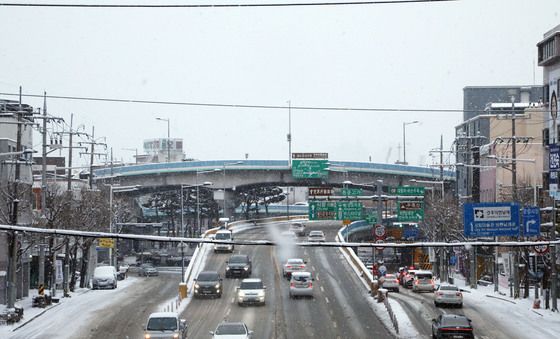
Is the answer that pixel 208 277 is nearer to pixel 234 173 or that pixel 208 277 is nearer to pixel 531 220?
pixel 531 220

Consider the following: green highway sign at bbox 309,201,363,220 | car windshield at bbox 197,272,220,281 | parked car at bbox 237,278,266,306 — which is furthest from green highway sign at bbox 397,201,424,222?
parked car at bbox 237,278,266,306

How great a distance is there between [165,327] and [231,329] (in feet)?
9.81

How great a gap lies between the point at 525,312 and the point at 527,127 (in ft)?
155

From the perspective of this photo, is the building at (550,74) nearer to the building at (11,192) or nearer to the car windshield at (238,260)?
the car windshield at (238,260)

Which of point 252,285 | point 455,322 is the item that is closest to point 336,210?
point 252,285

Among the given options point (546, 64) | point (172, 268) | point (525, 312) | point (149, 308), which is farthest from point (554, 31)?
point (172, 268)

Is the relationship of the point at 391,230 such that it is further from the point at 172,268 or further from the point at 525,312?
the point at 525,312

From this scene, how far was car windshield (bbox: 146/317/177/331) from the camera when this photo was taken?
36406 mm

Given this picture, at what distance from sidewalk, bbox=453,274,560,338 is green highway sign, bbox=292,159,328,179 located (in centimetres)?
4178

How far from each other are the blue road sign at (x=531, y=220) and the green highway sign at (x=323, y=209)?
1219 inches

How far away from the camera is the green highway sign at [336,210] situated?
75125mm

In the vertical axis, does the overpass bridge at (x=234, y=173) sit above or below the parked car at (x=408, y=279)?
above

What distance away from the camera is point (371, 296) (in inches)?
2303

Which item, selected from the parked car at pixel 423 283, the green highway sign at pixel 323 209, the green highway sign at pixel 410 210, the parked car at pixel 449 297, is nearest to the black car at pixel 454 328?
the parked car at pixel 449 297
